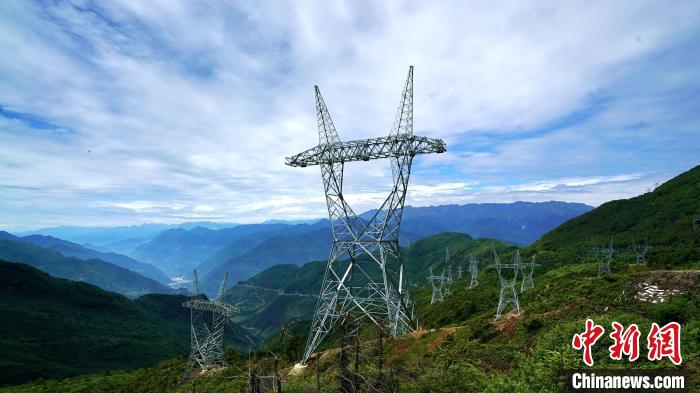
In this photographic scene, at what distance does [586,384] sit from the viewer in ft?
49.3

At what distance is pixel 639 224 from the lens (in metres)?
122

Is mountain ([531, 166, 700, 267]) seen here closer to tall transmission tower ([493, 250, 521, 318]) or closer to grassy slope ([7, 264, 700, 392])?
tall transmission tower ([493, 250, 521, 318])

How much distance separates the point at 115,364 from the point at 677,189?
8151 inches

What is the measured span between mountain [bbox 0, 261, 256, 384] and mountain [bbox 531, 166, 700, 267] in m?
118

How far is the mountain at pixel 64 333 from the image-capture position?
375 feet

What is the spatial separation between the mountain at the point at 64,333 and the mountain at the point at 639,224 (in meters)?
118

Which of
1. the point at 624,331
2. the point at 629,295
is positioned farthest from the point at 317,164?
the point at 629,295

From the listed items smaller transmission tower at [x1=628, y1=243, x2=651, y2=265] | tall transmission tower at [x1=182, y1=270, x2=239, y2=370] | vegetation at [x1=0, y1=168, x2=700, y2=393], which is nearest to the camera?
A: vegetation at [x1=0, y1=168, x2=700, y2=393]

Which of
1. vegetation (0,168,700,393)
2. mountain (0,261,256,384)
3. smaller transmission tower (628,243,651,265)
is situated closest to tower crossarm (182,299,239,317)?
vegetation (0,168,700,393)

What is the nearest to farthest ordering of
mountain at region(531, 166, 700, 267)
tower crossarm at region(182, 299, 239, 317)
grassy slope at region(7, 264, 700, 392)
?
grassy slope at region(7, 264, 700, 392) → tower crossarm at region(182, 299, 239, 317) → mountain at region(531, 166, 700, 267)

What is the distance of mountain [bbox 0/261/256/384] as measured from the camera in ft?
375

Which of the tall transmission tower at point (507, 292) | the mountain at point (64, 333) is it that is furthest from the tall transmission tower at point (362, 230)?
the mountain at point (64, 333)

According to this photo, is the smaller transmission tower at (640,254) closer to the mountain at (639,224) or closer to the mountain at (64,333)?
the mountain at (639,224)

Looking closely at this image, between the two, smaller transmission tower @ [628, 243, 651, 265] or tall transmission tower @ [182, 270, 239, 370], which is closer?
tall transmission tower @ [182, 270, 239, 370]
